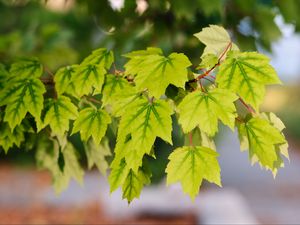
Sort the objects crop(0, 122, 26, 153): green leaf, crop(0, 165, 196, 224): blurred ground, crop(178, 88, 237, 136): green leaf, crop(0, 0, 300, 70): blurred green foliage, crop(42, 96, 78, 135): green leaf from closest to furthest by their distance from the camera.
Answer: crop(178, 88, 237, 136): green leaf
crop(42, 96, 78, 135): green leaf
crop(0, 122, 26, 153): green leaf
crop(0, 0, 300, 70): blurred green foliage
crop(0, 165, 196, 224): blurred ground

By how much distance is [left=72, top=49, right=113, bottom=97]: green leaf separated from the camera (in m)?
2.12

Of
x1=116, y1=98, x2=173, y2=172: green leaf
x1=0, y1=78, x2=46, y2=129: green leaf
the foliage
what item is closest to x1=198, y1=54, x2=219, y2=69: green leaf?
the foliage

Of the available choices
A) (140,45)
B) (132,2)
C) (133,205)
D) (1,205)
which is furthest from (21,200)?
(132,2)

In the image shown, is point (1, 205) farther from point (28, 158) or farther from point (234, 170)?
point (234, 170)

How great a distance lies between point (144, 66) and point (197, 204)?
5.32 m

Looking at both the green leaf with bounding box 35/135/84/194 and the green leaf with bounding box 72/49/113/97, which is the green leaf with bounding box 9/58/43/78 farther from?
the green leaf with bounding box 35/135/84/194

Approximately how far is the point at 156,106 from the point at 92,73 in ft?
1.29

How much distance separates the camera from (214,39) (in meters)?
2.10

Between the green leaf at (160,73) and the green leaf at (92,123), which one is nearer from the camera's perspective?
the green leaf at (160,73)

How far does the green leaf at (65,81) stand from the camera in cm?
223

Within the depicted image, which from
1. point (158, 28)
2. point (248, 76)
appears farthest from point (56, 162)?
point (158, 28)

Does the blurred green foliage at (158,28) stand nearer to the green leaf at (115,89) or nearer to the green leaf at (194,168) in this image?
the green leaf at (115,89)

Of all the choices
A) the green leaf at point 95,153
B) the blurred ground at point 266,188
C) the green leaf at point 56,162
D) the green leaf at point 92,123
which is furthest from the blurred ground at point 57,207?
the green leaf at point 92,123

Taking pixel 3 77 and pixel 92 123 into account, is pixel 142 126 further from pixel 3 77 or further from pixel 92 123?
pixel 3 77
